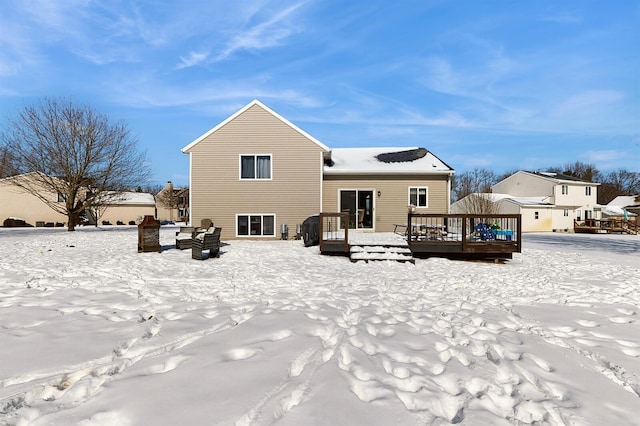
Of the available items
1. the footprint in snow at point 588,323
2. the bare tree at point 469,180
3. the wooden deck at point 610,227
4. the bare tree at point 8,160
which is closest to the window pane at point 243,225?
the footprint in snow at point 588,323

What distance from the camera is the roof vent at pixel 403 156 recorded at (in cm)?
1742

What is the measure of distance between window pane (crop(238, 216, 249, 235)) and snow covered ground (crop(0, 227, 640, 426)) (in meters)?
9.43

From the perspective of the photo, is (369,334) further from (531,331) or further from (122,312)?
(122,312)

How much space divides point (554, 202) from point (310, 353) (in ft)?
135

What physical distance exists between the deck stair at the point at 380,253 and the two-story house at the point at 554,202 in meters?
A: 28.7

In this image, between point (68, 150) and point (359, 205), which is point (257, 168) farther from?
point (68, 150)

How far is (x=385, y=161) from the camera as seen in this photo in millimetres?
17359

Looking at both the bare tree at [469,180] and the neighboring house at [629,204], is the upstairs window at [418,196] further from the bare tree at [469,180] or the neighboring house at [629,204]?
the neighboring house at [629,204]

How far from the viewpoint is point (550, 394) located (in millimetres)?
2518

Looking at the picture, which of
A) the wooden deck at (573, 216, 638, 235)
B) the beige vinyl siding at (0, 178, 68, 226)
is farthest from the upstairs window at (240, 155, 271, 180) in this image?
the wooden deck at (573, 216, 638, 235)

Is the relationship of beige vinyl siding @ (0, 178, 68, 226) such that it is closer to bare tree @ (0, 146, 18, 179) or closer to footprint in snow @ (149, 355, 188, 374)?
bare tree @ (0, 146, 18, 179)

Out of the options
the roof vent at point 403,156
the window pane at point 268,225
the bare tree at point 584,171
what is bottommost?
the window pane at point 268,225

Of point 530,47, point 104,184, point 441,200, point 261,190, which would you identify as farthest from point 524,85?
point 104,184

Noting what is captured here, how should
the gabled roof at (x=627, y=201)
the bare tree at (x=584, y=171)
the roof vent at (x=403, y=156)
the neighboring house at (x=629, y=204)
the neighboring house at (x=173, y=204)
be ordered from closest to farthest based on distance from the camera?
the roof vent at (x=403, y=156)
the neighboring house at (x=629, y=204)
the gabled roof at (x=627, y=201)
the neighboring house at (x=173, y=204)
the bare tree at (x=584, y=171)
